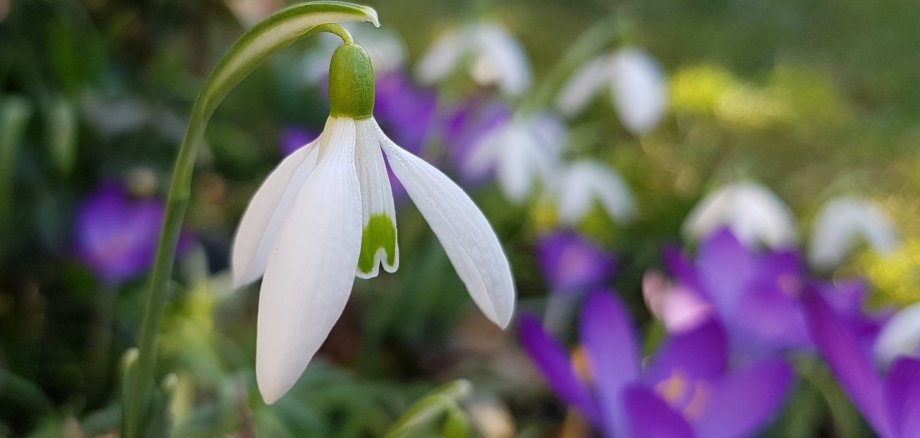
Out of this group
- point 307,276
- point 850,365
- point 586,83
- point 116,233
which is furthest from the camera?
point 586,83

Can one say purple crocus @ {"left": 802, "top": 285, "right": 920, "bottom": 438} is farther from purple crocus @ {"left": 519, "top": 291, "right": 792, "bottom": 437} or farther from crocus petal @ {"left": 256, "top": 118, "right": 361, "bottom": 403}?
crocus petal @ {"left": 256, "top": 118, "right": 361, "bottom": 403}

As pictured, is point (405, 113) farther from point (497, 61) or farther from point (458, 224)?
point (458, 224)

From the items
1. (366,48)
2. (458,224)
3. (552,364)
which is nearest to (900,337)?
(552,364)

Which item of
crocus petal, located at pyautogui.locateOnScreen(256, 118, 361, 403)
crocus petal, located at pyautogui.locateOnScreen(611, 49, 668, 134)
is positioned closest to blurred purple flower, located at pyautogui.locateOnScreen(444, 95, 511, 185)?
crocus petal, located at pyautogui.locateOnScreen(611, 49, 668, 134)

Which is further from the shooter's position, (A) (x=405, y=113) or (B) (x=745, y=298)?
(A) (x=405, y=113)

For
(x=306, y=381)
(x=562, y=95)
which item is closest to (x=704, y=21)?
(x=562, y=95)

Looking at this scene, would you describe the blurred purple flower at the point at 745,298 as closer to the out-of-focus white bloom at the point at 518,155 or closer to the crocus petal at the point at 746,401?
the crocus petal at the point at 746,401
